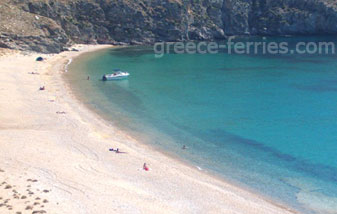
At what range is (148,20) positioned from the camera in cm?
11431

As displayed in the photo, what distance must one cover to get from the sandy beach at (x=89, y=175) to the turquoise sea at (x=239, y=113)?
8.73ft

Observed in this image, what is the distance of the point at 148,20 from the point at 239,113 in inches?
2656

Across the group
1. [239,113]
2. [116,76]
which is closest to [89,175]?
[239,113]

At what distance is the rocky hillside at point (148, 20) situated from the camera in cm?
9188

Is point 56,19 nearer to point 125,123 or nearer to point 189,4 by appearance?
point 189,4

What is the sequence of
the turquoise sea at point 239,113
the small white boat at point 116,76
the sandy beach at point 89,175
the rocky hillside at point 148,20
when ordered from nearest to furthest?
the sandy beach at point 89,175, the turquoise sea at point 239,113, the small white boat at point 116,76, the rocky hillside at point 148,20

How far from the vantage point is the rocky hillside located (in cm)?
9188

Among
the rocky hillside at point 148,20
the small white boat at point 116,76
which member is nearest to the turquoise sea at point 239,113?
the small white boat at point 116,76

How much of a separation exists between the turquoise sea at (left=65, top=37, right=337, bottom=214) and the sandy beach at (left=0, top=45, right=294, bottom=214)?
2.66m

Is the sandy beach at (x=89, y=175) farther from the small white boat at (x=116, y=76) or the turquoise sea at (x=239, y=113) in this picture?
the small white boat at (x=116, y=76)

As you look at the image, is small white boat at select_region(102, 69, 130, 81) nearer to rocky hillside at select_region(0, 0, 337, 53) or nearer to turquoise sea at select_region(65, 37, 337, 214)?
turquoise sea at select_region(65, 37, 337, 214)

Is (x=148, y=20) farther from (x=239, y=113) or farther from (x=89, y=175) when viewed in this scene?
(x=89, y=175)

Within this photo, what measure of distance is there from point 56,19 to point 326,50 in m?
66.0

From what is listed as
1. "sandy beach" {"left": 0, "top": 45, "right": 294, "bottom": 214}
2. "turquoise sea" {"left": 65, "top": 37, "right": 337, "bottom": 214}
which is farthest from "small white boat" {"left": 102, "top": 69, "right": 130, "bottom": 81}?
"sandy beach" {"left": 0, "top": 45, "right": 294, "bottom": 214}
